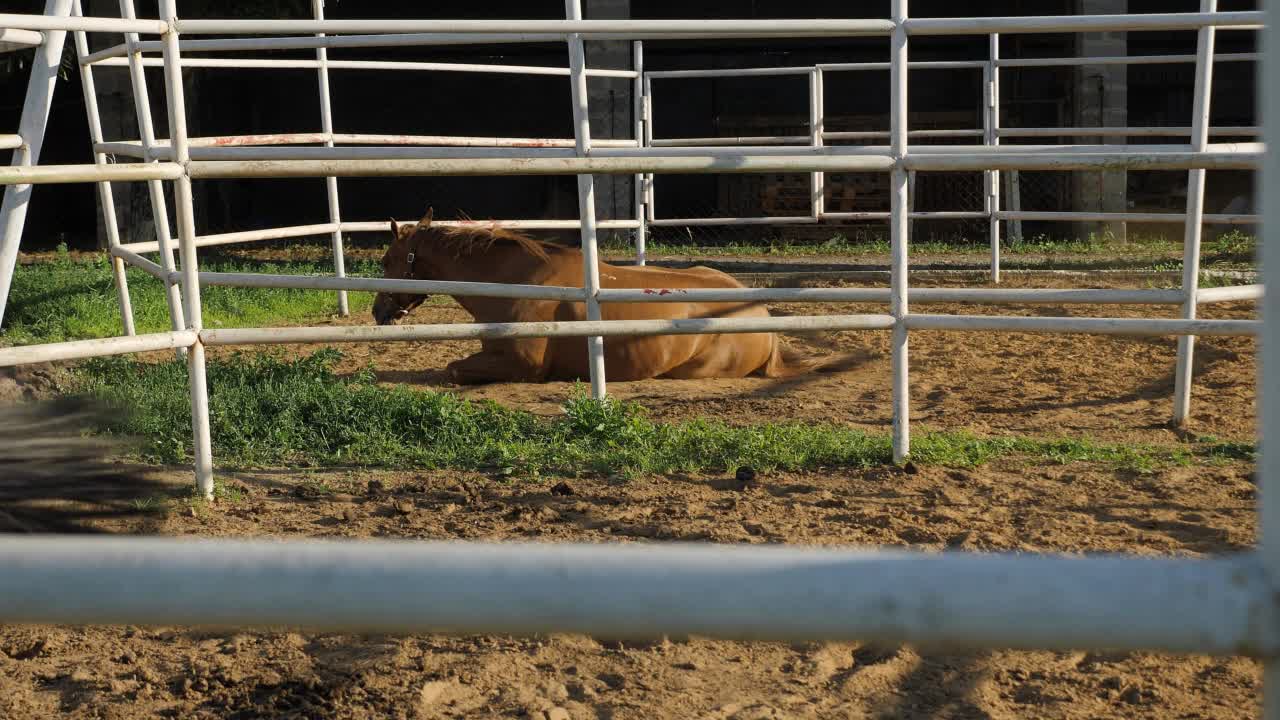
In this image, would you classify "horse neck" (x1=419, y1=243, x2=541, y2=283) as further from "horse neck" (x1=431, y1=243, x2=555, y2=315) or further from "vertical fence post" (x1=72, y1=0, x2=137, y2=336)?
"vertical fence post" (x1=72, y1=0, x2=137, y2=336)

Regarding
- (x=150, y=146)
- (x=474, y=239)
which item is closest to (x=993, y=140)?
(x=474, y=239)

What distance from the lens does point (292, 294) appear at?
8.25m

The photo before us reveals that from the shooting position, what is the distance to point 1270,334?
55 centimetres

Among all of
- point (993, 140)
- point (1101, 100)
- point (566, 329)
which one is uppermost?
point (1101, 100)

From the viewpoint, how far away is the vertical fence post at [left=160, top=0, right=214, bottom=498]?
3455mm

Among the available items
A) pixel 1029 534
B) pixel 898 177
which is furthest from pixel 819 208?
pixel 1029 534

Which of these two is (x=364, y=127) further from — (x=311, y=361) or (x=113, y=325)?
(x=311, y=361)

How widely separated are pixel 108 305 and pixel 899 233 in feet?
18.1

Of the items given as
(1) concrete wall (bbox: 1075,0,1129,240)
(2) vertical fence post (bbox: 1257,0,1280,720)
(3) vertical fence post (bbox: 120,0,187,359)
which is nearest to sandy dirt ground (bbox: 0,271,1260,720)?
(3) vertical fence post (bbox: 120,0,187,359)

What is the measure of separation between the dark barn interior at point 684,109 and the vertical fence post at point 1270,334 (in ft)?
40.9

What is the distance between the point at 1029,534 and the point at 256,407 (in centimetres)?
289

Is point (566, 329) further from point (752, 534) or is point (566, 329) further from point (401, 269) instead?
point (401, 269)

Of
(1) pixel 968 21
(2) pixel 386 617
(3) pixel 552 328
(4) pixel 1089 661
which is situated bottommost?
(4) pixel 1089 661

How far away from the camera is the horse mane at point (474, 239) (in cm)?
642
